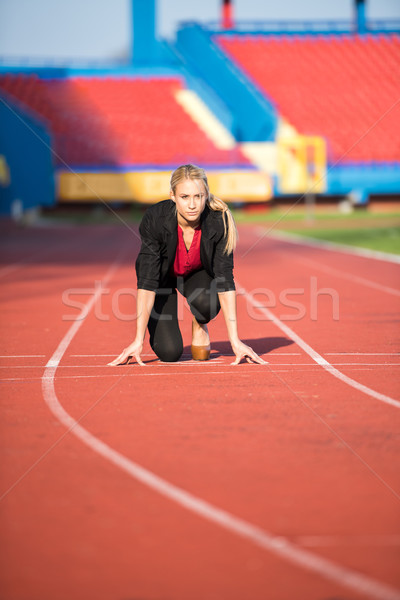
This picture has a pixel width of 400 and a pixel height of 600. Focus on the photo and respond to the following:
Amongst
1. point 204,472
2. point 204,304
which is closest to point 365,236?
point 204,304

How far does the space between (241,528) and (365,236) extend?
21.6 m

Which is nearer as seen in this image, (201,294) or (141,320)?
(141,320)

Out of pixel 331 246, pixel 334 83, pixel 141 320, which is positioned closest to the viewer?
pixel 141 320

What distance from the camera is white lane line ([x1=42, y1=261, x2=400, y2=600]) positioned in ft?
9.48

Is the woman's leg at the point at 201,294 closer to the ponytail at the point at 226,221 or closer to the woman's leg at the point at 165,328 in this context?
the woman's leg at the point at 165,328

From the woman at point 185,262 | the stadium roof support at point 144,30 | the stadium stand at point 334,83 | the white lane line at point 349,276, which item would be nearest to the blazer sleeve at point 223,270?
the woman at point 185,262

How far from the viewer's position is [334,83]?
4394cm

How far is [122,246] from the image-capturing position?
23000 mm

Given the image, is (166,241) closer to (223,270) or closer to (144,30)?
(223,270)

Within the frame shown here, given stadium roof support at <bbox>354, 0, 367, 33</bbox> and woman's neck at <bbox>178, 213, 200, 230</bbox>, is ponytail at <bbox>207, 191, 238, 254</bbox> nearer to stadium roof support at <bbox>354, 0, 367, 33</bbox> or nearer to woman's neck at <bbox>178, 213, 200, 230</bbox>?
woman's neck at <bbox>178, 213, 200, 230</bbox>

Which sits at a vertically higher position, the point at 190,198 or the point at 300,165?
Answer: the point at 300,165

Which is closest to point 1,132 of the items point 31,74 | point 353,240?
point 31,74

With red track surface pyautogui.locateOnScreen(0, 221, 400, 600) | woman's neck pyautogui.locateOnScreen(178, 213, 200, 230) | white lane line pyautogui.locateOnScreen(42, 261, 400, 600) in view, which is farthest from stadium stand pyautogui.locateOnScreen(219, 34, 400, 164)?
white lane line pyautogui.locateOnScreen(42, 261, 400, 600)

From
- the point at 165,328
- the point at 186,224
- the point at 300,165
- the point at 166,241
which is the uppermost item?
the point at 300,165
